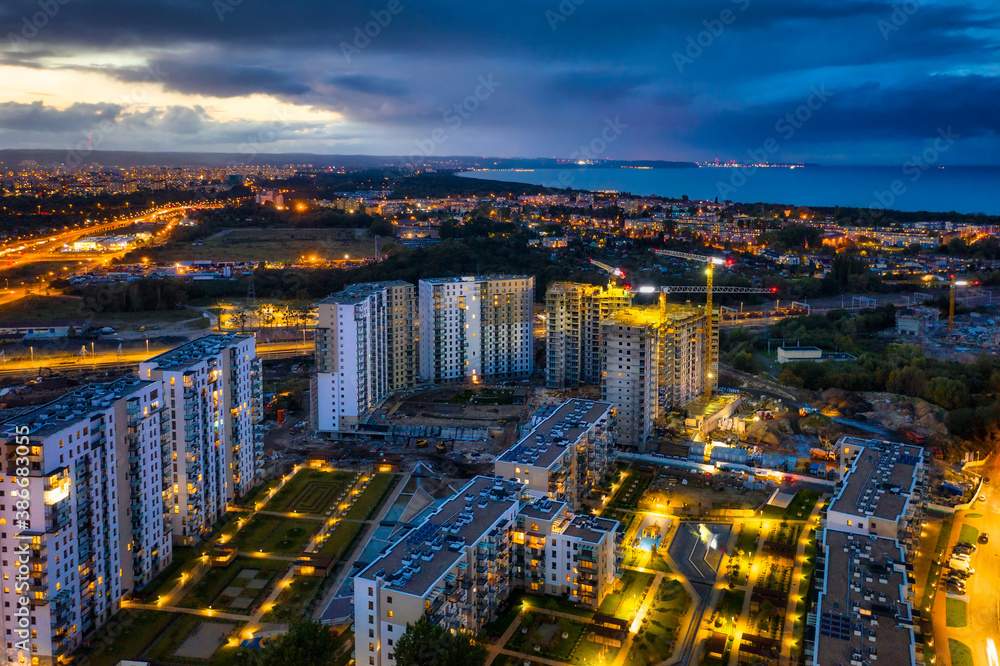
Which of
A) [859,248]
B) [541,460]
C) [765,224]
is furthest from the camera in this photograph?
[765,224]

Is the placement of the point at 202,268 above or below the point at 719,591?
above

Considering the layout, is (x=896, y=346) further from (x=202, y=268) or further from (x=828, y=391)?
(x=202, y=268)

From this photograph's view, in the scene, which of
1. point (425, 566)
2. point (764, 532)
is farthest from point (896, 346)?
point (425, 566)

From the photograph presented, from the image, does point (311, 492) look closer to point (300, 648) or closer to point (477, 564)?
point (477, 564)

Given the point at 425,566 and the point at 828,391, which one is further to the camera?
the point at 828,391

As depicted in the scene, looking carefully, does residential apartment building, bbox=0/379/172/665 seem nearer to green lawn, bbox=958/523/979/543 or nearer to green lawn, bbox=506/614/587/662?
green lawn, bbox=506/614/587/662

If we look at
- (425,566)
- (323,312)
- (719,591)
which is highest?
(323,312)

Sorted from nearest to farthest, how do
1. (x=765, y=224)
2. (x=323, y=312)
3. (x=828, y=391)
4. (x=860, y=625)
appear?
(x=860, y=625) < (x=323, y=312) < (x=828, y=391) < (x=765, y=224)

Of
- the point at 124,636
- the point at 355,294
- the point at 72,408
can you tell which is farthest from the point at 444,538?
the point at 355,294
